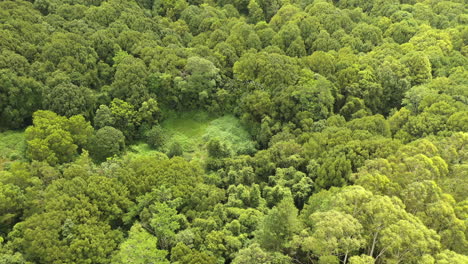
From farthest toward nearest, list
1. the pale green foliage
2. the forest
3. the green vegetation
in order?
1. the green vegetation
2. the pale green foliage
3. the forest

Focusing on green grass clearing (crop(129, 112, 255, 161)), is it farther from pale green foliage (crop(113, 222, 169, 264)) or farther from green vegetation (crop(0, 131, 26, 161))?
pale green foliage (crop(113, 222, 169, 264))

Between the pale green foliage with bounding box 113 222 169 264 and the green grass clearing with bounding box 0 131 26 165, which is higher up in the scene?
the pale green foliage with bounding box 113 222 169 264

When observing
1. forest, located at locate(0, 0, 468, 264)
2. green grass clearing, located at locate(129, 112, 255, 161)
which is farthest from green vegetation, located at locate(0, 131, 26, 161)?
green grass clearing, located at locate(129, 112, 255, 161)

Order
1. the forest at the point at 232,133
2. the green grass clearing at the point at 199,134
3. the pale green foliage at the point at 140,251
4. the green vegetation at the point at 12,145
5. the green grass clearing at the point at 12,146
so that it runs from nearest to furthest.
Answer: the forest at the point at 232,133
the pale green foliage at the point at 140,251
the green grass clearing at the point at 12,146
the green vegetation at the point at 12,145
the green grass clearing at the point at 199,134

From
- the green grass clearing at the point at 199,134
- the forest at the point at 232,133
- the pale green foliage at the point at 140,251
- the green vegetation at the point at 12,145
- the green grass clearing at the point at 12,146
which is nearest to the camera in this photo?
the forest at the point at 232,133

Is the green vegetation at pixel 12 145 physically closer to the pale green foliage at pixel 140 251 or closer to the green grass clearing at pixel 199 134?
the green grass clearing at pixel 199 134

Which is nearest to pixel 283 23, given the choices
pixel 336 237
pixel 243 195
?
pixel 243 195

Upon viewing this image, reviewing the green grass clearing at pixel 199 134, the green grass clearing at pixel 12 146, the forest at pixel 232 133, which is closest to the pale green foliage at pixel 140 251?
the forest at pixel 232 133

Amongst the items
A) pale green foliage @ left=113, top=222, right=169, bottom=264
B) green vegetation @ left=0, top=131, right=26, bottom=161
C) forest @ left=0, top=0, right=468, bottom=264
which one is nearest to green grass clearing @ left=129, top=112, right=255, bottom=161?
forest @ left=0, top=0, right=468, bottom=264

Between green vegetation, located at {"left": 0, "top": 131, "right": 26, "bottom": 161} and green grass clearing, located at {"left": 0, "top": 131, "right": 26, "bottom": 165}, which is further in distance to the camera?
green vegetation, located at {"left": 0, "top": 131, "right": 26, "bottom": 161}

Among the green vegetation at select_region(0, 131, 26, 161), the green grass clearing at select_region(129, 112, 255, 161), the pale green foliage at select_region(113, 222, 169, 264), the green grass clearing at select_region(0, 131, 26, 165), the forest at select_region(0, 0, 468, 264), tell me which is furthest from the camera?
the green grass clearing at select_region(129, 112, 255, 161)
